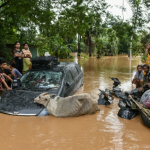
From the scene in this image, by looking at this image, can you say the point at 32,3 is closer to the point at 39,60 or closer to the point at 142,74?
the point at 39,60

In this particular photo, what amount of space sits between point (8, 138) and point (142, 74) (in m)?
5.81

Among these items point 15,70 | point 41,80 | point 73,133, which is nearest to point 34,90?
point 41,80

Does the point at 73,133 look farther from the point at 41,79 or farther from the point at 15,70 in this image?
the point at 15,70

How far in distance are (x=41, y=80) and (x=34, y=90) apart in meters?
0.48

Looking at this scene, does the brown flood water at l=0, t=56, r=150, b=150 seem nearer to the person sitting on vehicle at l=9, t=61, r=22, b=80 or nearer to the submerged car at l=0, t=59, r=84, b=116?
the submerged car at l=0, t=59, r=84, b=116

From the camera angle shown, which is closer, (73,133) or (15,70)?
(73,133)

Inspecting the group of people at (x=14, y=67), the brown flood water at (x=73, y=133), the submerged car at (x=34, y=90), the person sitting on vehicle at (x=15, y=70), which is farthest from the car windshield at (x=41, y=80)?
the brown flood water at (x=73, y=133)

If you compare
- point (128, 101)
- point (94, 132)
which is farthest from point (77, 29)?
point (94, 132)

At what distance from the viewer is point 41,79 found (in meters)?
6.34

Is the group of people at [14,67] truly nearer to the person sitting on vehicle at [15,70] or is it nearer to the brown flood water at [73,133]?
the person sitting on vehicle at [15,70]

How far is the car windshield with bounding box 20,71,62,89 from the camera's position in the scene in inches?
243

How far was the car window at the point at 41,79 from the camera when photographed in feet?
20.3

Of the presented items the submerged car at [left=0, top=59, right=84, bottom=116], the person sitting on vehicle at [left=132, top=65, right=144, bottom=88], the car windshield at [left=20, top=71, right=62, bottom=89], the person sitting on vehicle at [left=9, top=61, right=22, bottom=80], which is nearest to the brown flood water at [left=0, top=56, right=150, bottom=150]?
the submerged car at [left=0, top=59, right=84, bottom=116]

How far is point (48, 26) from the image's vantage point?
13.5 metres
